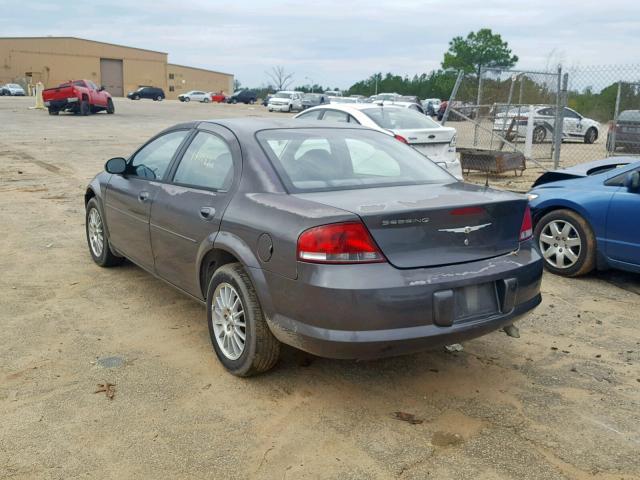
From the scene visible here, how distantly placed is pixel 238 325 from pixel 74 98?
94.0ft

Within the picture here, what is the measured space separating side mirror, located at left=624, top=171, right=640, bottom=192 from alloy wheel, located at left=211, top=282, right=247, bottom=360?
3782 millimetres

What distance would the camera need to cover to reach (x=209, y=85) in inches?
4269

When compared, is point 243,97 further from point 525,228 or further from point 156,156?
point 525,228

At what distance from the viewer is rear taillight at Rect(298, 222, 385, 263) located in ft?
10.6

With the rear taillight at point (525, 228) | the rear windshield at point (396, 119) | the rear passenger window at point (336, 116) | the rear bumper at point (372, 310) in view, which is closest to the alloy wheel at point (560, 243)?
the rear taillight at point (525, 228)

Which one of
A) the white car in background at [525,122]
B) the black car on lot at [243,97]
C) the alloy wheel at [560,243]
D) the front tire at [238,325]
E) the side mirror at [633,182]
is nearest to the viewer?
the front tire at [238,325]

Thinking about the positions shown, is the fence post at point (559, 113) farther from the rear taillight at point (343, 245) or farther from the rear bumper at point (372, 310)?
the rear taillight at point (343, 245)

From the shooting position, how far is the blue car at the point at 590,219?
5555 mm

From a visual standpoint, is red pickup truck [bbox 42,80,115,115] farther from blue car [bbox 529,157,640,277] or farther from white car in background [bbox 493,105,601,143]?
blue car [bbox 529,157,640,277]

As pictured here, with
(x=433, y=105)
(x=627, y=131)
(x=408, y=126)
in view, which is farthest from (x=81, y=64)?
(x=408, y=126)

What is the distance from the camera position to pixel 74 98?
2927 cm

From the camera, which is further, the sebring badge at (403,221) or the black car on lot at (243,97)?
the black car on lot at (243,97)

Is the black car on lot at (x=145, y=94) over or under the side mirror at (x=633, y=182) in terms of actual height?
over

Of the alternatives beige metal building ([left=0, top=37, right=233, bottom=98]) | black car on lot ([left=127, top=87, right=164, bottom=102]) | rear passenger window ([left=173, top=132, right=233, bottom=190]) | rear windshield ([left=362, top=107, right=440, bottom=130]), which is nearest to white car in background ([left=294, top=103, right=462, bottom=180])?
rear windshield ([left=362, top=107, right=440, bottom=130])
